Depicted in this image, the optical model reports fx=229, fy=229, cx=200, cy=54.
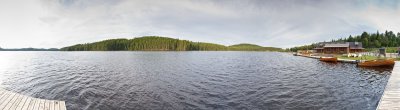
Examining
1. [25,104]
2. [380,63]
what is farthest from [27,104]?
[380,63]

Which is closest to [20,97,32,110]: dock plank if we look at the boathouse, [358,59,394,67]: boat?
[358,59,394,67]: boat

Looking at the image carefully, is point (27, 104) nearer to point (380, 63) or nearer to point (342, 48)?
point (380, 63)

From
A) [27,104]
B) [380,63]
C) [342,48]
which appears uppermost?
[342,48]

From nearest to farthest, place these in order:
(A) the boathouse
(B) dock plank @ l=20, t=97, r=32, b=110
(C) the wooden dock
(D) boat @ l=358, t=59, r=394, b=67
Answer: (B) dock plank @ l=20, t=97, r=32, b=110 < (C) the wooden dock < (D) boat @ l=358, t=59, r=394, b=67 < (A) the boathouse

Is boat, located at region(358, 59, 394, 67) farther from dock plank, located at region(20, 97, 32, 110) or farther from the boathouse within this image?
the boathouse

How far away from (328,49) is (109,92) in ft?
325

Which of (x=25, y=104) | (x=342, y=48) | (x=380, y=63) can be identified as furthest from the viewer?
(x=342, y=48)

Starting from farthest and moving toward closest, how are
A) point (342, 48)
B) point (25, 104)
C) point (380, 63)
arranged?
1. point (342, 48)
2. point (380, 63)
3. point (25, 104)

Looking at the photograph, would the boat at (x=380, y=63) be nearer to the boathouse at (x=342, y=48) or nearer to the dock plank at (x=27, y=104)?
the dock plank at (x=27, y=104)

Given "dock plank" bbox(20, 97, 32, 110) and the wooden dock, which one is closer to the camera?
"dock plank" bbox(20, 97, 32, 110)

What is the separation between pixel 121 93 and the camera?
58.0 feet

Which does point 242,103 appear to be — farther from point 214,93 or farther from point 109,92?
point 109,92

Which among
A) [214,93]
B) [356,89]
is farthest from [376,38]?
[214,93]

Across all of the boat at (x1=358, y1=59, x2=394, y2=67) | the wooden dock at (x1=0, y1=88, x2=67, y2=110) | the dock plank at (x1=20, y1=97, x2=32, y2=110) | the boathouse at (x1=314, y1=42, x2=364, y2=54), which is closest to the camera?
the dock plank at (x1=20, y1=97, x2=32, y2=110)
